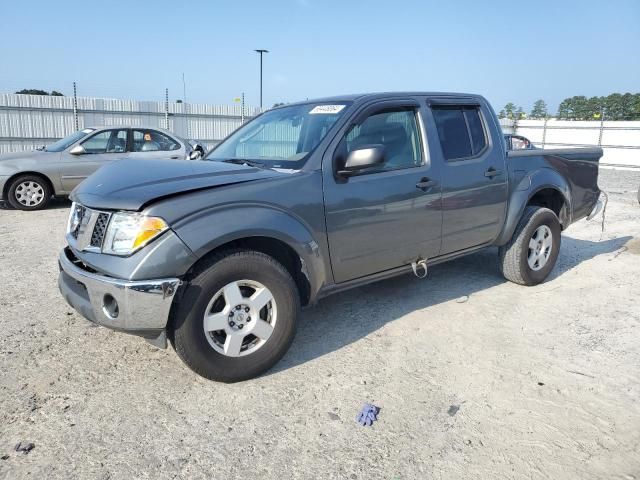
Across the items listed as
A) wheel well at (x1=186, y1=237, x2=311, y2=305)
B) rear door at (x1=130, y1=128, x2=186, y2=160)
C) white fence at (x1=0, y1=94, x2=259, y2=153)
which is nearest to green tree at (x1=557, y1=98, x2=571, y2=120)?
white fence at (x1=0, y1=94, x2=259, y2=153)

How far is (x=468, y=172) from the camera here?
4277 mm

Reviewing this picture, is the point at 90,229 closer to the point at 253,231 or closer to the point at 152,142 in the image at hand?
the point at 253,231

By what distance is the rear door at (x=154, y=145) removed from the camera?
980 cm

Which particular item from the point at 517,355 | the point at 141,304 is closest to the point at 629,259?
the point at 517,355

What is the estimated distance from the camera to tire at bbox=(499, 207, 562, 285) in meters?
4.86

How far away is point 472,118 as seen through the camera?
4.61 meters

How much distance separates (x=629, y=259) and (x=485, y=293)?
2.49 m

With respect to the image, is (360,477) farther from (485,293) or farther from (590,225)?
(590,225)

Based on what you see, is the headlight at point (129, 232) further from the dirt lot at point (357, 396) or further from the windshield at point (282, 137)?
the windshield at point (282, 137)

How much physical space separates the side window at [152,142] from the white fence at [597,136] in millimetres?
17386

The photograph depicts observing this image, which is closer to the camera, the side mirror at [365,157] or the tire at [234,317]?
the tire at [234,317]

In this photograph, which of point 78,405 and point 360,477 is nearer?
point 360,477

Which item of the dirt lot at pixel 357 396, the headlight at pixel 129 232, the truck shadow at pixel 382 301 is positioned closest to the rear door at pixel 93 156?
the dirt lot at pixel 357 396

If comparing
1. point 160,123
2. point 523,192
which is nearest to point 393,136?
point 523,192
